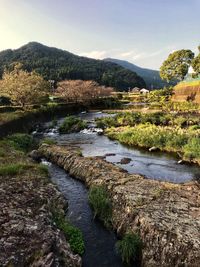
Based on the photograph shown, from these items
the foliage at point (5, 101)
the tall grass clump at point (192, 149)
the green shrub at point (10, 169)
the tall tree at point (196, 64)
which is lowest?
the tall grass clump at point (192, 149)

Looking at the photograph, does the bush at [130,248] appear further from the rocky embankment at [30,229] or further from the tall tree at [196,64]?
the tall tree at [196,64]

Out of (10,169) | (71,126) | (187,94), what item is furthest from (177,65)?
(10,169)

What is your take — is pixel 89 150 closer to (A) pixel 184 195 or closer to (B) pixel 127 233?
(A) pixel 184 195

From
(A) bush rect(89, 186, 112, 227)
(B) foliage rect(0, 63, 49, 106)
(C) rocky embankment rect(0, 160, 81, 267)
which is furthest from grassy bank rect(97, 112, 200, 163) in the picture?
(B) foliage rect(0, 63, 49, 106)

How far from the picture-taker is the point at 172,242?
1269cm

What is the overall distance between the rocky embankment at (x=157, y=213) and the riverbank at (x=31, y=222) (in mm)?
3188

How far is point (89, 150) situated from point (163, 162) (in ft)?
33.1

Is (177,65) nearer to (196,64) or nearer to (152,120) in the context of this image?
(196,64)

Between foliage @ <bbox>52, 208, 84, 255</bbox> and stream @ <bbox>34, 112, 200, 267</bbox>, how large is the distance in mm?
408

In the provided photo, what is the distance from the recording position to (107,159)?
31.4 m

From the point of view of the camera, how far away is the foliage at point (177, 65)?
315 feet

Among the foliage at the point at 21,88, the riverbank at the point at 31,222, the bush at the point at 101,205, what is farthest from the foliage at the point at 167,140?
the foliage at the point at 21,88

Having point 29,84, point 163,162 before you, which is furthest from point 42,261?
point 29,84

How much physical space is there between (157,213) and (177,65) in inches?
3578
